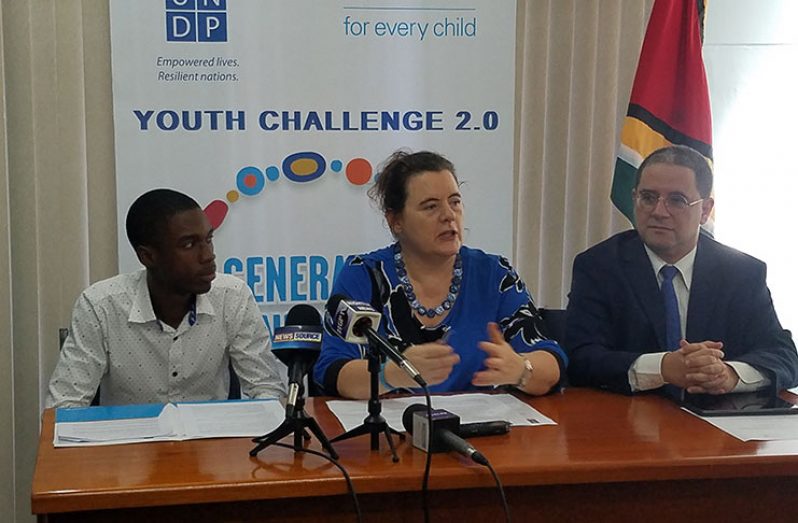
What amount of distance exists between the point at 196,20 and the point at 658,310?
1842mm

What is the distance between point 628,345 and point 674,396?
0.24 metres

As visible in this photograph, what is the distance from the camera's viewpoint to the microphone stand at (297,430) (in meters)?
1.66

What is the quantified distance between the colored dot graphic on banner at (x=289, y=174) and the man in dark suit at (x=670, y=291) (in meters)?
1.13

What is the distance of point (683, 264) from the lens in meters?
2.41

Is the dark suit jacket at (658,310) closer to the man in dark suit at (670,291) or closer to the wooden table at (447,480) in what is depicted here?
the man in dark suit at (670,291)

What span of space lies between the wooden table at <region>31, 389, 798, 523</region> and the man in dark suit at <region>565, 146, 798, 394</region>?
535 mm

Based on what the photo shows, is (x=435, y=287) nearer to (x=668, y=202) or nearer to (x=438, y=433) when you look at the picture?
(x=668, y=202)

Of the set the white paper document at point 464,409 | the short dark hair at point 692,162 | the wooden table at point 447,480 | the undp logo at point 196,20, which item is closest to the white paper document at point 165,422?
the wooden table at point 447,480

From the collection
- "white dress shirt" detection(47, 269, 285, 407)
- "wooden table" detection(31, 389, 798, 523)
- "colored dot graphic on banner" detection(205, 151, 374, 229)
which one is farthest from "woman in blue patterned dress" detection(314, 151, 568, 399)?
"colored dot graphic on banner" detection(205, 151, 374, 229)

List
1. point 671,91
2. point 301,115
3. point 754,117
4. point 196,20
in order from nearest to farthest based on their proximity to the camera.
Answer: point 196,20 → point 301,115 → point 671,91 → point 754,117

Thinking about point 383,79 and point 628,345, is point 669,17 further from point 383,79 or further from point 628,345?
point 628,345

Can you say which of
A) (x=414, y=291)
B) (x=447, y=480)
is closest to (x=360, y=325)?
(x=447, y=480)

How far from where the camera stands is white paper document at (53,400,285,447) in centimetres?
176

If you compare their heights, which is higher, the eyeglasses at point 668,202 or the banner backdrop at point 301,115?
the banner backdrop at point 301,115
